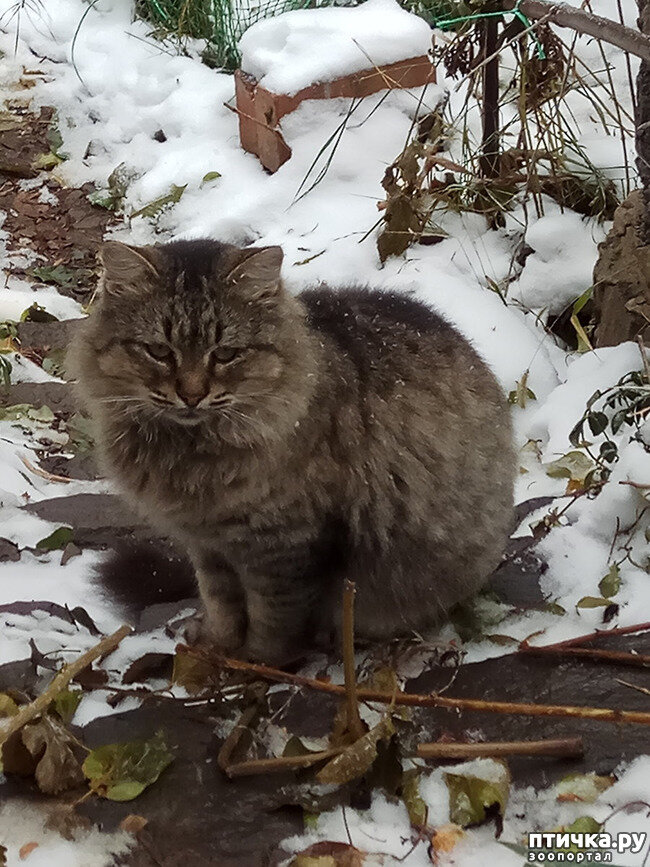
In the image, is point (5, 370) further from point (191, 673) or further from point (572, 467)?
point (572, 467)

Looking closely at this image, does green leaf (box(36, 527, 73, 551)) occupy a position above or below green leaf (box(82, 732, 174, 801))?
above

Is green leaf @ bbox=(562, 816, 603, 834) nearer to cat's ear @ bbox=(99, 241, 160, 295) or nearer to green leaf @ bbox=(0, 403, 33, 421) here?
cat's ear @ bbox=(99, 241, 160, 295)

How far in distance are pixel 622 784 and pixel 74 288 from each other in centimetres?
246

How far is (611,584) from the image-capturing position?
5.64 ft

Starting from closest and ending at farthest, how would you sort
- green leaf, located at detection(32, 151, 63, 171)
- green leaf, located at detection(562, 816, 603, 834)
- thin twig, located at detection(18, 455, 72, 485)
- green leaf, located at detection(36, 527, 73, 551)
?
green leaf, located at detection(562, 816, 603, 834), green leaf, located at detection(36, 527, 73, 551), thin twig, located at detection(18, 455, 72, 485), green leaf, located at detection(32, 151, 63, 171)

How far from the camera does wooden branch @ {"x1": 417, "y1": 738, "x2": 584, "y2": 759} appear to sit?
1371mm

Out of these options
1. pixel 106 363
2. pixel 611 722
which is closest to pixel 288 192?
pixel 106 363

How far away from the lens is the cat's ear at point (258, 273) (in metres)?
1.51

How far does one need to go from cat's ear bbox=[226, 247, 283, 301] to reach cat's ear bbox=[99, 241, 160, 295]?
0.13m

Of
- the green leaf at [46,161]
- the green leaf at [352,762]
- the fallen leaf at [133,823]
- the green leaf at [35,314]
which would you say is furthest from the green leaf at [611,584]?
the green leaf at [46,161]

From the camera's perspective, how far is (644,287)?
201 centimetres

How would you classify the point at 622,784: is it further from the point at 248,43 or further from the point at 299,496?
the point at 248,43

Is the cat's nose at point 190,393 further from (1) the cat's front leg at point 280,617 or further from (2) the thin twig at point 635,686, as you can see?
(2) the thin twig at point 635,686

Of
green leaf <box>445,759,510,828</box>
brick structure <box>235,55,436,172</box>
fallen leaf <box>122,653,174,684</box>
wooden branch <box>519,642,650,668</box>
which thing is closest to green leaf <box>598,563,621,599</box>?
wooden branch <box>519,642,650,668</box>
